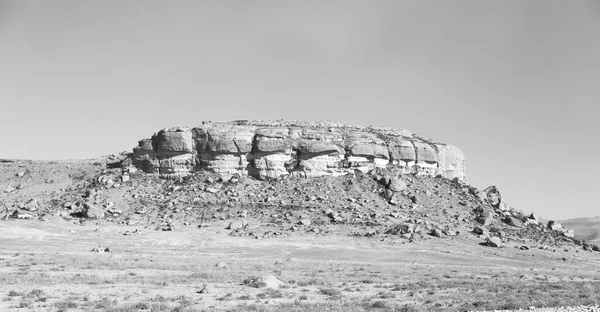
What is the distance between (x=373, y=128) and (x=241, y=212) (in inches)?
1052

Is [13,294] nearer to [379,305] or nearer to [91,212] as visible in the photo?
[379,305]

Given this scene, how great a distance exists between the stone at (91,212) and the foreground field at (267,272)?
2.19 m

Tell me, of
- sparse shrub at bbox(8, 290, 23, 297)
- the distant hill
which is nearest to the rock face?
sparse shrub at bbox(8, 290, 23, 297)

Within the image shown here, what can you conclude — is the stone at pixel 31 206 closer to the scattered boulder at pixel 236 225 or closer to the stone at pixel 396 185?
the scattered boulder at pixel 236 225

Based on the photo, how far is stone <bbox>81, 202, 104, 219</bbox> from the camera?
48000 mm

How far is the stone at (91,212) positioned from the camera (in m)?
48.0

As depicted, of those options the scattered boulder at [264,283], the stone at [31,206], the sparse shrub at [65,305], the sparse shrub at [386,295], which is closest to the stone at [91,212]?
the stone at [31,206]

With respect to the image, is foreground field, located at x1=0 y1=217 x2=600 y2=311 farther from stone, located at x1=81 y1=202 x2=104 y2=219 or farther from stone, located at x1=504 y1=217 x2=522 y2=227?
stone, located at x1=504 y1=217 x2=522 y2=227

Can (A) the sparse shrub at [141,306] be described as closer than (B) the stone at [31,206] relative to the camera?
Yes

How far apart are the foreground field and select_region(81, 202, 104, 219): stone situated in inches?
86.2

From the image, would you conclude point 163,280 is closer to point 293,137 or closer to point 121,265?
point 121,265

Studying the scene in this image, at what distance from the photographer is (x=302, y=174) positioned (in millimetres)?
56344

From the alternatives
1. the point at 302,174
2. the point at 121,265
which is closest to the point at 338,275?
the point at 121,265

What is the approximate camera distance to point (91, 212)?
48.2m
